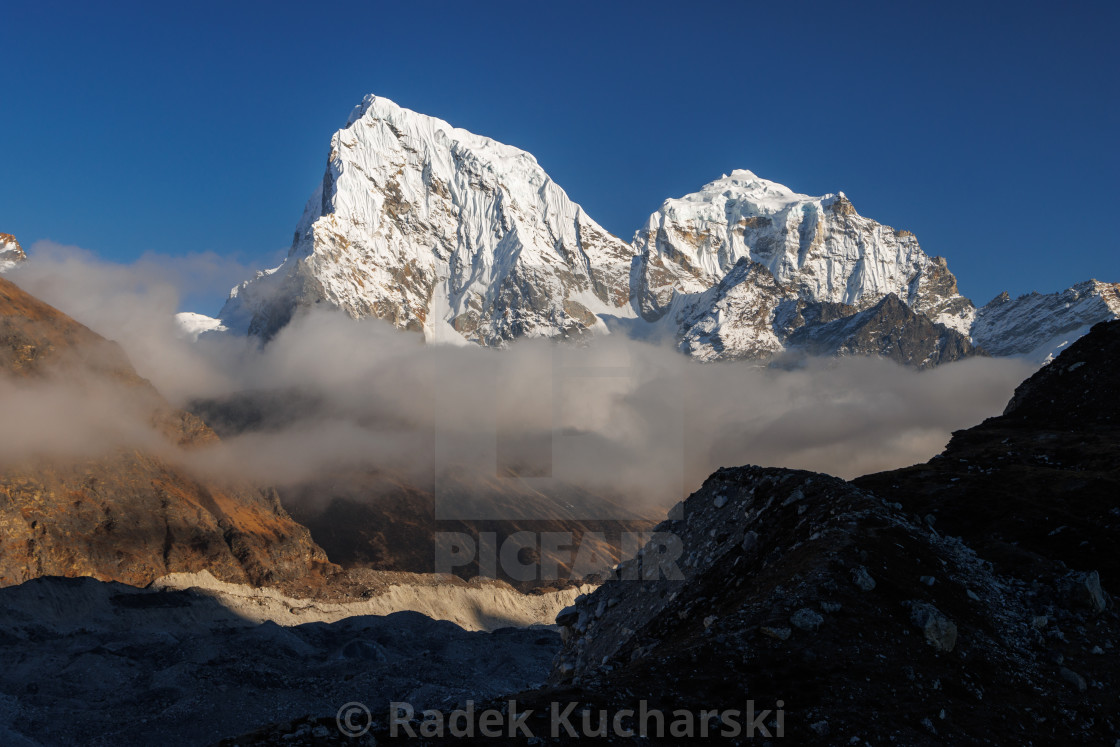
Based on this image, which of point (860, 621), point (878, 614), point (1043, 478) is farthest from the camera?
point (1043, 478)

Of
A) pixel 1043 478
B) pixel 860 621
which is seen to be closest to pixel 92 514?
pixel 1043 478

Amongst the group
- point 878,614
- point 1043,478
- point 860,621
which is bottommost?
point 860,621

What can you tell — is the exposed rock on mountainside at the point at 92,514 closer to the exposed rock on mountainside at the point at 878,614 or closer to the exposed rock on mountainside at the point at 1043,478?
the exposed rock on mountainside at the point at 878,614

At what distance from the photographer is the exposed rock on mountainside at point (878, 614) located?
17797 mm

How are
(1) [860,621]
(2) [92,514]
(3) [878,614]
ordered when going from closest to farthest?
(1) [860,621] → (3) [878,614] → (2) [92,514]

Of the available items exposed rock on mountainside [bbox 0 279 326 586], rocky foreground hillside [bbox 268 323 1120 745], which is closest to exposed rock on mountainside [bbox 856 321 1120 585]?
rocky foreground hillside [bbox 268 323 1120 745]

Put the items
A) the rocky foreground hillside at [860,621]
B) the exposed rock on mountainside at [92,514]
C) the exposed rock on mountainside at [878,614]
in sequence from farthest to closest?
the exposed rock on mountainside at [92,514], the exposed rock on mountainside at [878,614], the rocky foreground hillside at [860,621]

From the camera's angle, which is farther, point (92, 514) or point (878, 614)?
point (92, 514)

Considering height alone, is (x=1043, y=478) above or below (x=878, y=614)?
above

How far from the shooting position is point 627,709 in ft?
55.4

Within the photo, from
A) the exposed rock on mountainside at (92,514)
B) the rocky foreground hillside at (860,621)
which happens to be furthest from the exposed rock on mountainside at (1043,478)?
the exposed rock on mountainside at (92,514)

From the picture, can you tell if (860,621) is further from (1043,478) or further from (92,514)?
(92,514)

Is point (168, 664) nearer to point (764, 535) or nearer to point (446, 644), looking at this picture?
point (446, 644)

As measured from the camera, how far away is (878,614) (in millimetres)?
20500
